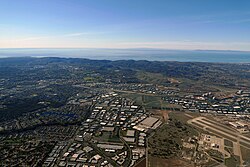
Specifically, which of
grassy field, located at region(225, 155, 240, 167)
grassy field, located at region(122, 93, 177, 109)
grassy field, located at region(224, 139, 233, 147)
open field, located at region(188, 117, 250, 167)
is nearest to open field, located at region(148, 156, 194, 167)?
grassy field, located at region(225, 155, 240, 167)

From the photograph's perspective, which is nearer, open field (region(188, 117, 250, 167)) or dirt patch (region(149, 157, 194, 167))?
dirt patch (region(149, 157, 194, 167))

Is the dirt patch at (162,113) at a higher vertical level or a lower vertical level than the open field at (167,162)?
higher

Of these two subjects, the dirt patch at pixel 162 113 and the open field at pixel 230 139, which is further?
the dirt patch at pixel 162 113

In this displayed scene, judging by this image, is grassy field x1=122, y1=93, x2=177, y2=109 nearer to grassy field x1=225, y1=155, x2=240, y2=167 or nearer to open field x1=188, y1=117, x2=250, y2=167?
open field x1=188, y1=117, x2=250, y2=167

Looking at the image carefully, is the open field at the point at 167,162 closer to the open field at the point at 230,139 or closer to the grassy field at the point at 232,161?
the grassy field at the point at 232,161

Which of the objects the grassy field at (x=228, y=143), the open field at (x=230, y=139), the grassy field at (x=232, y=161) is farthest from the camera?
the grassy field at (x=228, y=143)

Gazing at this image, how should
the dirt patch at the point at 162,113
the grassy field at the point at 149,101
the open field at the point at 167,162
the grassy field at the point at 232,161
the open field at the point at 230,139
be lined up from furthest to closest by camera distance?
the grassy field at the point at 149,101 < the dirt patch at the point at 162,113 < the open field at the point at 230,139 < the grassy field at the point at 232,161 < the open field at the point at 167,162

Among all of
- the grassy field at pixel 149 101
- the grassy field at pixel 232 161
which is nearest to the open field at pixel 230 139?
the grassy field at pixel 232 161

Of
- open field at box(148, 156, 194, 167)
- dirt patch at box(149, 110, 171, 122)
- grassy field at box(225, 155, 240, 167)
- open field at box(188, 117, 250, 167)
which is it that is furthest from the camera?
dirt patch at box(149, 110, 171, 122)

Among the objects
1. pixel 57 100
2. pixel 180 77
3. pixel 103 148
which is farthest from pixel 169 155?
pixel 180 77

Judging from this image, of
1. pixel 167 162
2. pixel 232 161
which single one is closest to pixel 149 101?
pixel 167 162

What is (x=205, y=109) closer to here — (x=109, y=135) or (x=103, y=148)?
(x=109, y=135)

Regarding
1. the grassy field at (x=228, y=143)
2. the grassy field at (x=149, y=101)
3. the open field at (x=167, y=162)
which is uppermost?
the grassy field at (x=149, y=101)
